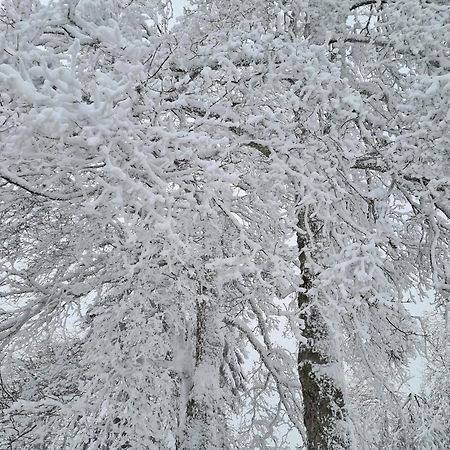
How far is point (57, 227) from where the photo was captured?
575cm

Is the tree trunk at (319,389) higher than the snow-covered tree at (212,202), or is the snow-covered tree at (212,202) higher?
the snow-covered tree at (212,202)

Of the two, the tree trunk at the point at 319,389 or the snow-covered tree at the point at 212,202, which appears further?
the tree trunk at the point at 319,389

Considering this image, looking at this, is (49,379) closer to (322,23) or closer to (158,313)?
(158,313)

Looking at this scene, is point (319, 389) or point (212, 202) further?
point (319, 389)

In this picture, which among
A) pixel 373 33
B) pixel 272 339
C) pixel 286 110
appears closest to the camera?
pixel 286 110

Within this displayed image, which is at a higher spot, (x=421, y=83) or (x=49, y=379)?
(x=421, y=83)

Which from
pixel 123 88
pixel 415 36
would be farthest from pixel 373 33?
pixel 123 88

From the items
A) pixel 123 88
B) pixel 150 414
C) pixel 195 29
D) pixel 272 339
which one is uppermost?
pixel 123 88

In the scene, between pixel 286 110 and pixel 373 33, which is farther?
pixel 373 33

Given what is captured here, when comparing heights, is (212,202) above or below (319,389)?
above

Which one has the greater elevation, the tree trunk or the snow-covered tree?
the snow-covered tree

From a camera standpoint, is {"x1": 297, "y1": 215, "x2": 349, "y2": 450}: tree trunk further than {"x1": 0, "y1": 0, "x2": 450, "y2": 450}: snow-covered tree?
Yes

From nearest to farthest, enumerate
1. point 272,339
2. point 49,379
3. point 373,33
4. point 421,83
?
point 421,83 → point 373,33 → point 49,379 → point 272,339

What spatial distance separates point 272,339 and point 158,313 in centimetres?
245
